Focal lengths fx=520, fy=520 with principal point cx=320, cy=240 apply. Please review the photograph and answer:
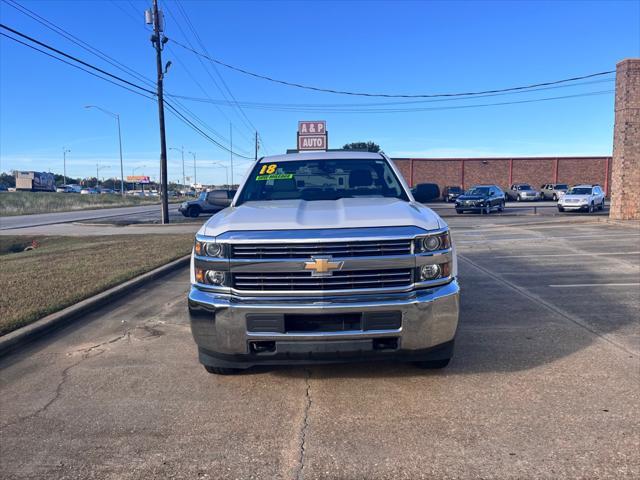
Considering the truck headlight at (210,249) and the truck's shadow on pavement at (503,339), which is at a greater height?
the truck headlight at (210,249)

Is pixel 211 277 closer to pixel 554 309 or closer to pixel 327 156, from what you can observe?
pixel 327 156

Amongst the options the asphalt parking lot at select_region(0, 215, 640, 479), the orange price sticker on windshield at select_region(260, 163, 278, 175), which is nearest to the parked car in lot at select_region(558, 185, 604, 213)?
the asphalt parking lot at select_region(0, 215, 640, 479)

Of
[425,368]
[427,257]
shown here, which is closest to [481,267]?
[425,368]

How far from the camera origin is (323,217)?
4.04 m

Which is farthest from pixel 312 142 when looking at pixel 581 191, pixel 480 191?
pixel 581 191

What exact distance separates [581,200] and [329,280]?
28.4 meters

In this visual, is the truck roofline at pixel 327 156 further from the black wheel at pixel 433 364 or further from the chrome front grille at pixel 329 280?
the black wheel at pixel 433 364

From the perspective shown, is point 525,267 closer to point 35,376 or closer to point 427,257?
point 427,257

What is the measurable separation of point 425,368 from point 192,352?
2.29 meters

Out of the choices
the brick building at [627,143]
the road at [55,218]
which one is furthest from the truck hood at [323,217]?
the road at [55,218]

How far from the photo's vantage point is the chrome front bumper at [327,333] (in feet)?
12.1

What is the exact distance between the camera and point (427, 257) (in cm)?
379

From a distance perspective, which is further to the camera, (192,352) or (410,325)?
(192,352)

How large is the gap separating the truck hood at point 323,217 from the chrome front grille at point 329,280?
0.34m
